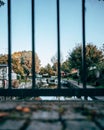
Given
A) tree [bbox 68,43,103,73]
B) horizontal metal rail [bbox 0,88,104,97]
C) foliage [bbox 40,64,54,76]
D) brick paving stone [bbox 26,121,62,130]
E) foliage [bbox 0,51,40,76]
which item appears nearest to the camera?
brick paving stone [bbox 26,121,62,130]

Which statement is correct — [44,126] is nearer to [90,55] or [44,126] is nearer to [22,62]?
[90,55]

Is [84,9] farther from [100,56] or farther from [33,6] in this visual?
[100,56]

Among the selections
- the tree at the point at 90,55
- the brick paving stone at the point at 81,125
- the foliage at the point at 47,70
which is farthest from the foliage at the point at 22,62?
the brick paving stone at the point at 81,125

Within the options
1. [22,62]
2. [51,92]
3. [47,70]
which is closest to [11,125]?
[51,92]

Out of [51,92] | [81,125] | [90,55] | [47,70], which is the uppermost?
[90,55]

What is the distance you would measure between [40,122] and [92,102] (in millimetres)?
1919

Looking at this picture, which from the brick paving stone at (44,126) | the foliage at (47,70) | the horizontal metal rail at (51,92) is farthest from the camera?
the foliage at (47,70)

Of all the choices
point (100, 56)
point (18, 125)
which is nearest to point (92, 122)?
point (18, 125)

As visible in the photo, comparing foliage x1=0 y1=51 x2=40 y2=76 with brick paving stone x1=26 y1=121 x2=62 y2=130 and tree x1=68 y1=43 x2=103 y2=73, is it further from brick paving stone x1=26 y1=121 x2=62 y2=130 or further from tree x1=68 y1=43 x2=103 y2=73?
brick paving stone x1=26 y1=121 x2=62 y2=130

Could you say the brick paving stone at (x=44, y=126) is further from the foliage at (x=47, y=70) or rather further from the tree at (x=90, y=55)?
the foliage at (x=47, y=70)

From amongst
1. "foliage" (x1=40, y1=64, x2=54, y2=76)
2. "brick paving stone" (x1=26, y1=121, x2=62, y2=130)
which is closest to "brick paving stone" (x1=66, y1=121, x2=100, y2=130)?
"brick paving stone" (x1=26, y1=121, x2=62, y2=130)

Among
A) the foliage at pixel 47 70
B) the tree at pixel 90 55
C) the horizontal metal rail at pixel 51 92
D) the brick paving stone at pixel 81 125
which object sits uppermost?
the tree at pixel 90 55

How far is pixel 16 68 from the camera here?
188 feet

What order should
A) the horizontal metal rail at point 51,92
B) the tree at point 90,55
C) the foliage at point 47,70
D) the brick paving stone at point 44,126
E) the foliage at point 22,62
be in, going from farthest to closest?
the foliage at point 47,70 < the foliage at point 22,62 < the tree at point 90,55 < the horizontal metal rail at point 51,92 < the brick paving stone at point 44,126
